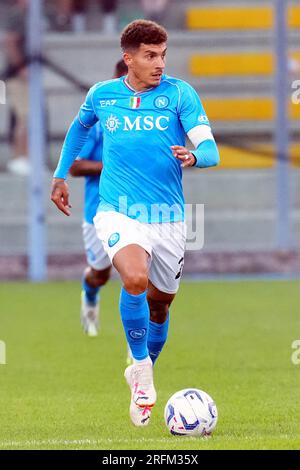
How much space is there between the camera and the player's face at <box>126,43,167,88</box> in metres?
7.28

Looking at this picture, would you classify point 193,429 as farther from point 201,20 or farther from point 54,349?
point 201,20

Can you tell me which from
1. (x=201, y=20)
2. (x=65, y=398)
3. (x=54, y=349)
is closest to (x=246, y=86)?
(x=201, y=20)

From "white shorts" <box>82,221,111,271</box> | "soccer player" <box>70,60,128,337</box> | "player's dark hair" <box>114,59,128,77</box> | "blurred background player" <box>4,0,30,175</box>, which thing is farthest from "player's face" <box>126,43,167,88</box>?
"blurred background player" <box>4,0,30,175</box>

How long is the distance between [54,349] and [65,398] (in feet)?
8.08

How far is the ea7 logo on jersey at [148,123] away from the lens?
7.25m

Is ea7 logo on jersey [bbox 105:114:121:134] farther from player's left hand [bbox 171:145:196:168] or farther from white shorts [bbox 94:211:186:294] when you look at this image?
player's left hand [bbox 171:145:196:168]

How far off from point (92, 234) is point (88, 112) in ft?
11.1

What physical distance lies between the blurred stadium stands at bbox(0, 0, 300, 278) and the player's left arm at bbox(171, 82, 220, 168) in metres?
9.03

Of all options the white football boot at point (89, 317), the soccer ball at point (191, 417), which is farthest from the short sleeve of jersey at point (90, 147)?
the soccer ball at point (191, 417)

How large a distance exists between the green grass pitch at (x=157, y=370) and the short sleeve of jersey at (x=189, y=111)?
5.27ft

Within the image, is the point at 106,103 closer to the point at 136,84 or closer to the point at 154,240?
the point at 136,84

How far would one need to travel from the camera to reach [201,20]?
59.2 feet
